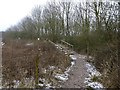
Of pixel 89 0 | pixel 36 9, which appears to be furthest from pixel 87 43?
pixel 36 9

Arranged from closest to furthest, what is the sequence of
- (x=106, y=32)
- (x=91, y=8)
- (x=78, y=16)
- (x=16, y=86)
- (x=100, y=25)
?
(x=16, y=86) < (x=106, y=32) < (x=100, y=25) < (x=91, y=8) < (x=78, y=16)

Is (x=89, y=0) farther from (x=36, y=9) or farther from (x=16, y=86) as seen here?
(x=36, y=9)

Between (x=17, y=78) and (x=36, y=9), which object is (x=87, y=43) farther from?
(x=36, y=9)

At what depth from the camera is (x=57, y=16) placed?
137ft

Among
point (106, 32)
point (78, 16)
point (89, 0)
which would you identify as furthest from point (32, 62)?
point (78, 16)

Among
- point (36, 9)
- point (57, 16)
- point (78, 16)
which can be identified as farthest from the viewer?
point (36, 9)

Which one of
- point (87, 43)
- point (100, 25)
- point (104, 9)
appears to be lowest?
point (87, 43)

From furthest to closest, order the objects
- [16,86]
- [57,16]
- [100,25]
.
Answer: [57,16], [100,25], [16,86]

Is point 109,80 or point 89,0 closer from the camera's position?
point 109,80

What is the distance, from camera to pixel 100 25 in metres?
23.2

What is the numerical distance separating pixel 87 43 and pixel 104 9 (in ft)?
12.3

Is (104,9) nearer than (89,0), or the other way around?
(104,9)

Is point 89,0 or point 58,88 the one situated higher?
point 89,0

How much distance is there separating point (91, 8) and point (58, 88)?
18.7m
